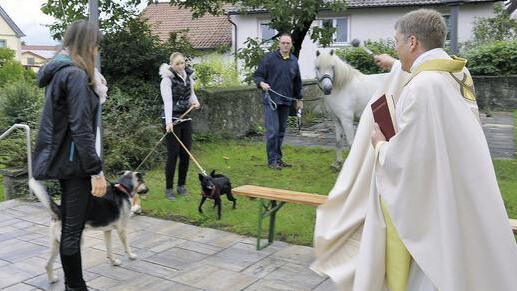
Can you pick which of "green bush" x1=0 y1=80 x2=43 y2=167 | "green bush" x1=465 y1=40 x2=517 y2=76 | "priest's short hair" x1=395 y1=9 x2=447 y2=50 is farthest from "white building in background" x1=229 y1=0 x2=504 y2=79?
"priest's short hair" x1=395 y1=9 x2=447 y2=50

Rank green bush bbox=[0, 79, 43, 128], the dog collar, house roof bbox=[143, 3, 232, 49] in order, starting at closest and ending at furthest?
the dog collar < green bush bbox=[0, 79, 43, 128] < house roof bbox=[143, 3, 232, 49]

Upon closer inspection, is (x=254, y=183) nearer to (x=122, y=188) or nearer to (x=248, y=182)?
(x=248, y=182)

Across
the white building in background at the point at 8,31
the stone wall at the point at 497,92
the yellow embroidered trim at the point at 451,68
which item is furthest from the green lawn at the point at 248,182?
the white building in background at the point at 8,31

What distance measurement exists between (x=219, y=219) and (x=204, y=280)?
1719 millimetres

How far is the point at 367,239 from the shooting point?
9.40ft

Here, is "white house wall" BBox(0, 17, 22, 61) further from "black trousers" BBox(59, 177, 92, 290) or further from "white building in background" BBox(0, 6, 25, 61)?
"black trousers" BBox(59, 177, 92, 290)

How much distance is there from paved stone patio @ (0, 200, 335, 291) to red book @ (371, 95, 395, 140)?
1.89m

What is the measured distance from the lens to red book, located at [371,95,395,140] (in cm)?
288

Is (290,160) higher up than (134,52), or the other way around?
(134,52)

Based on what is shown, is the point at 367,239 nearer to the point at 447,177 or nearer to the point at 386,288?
the point at 386,288

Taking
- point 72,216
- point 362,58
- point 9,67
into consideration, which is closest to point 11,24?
point 9,67

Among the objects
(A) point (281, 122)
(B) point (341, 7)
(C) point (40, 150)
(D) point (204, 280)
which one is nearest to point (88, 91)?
(C) point (40, 150)

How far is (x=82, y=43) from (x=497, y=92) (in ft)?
49.0

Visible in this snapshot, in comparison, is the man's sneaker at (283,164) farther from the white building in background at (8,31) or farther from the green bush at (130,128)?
the white building in background at (8,31)
